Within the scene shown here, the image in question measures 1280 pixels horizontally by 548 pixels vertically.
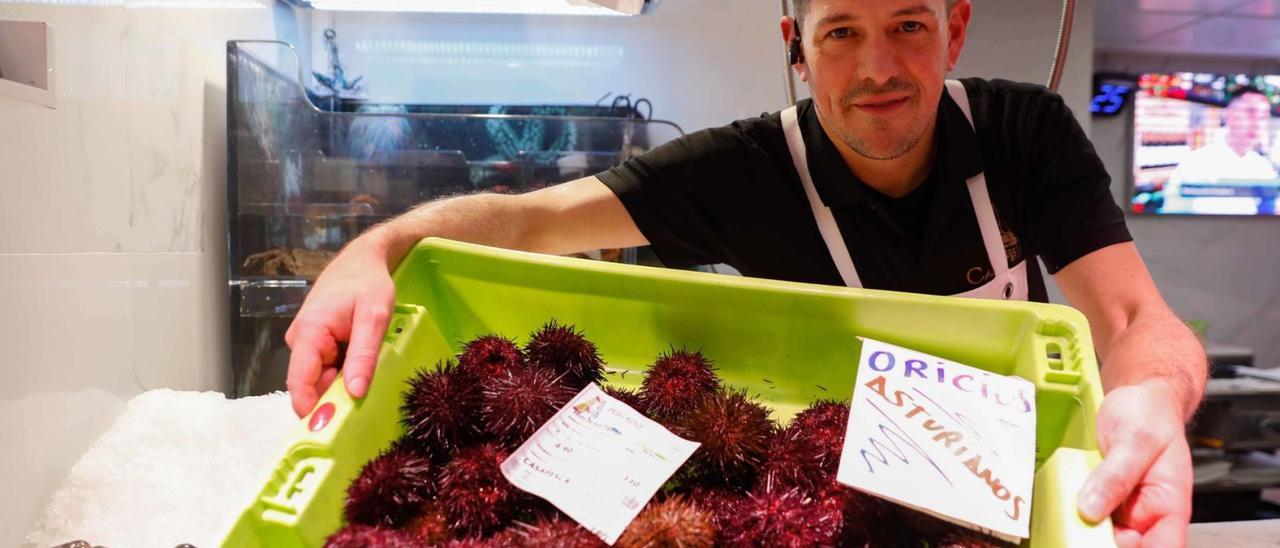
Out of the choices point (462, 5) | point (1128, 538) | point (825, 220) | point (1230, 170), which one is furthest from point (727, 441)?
point (1230, 170)

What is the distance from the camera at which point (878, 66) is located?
0.98m

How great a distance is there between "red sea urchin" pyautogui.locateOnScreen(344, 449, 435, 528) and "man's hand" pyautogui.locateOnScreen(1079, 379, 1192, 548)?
45cm

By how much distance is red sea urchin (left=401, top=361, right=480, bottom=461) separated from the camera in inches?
23.8

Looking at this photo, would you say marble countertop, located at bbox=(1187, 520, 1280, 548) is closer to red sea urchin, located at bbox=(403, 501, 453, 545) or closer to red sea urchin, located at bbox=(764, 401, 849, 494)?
red sea urchin, located at bbox=(764, 401, 849, 494)

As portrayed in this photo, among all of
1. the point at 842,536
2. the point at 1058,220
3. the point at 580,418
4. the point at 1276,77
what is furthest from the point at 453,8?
the point at 1276,77

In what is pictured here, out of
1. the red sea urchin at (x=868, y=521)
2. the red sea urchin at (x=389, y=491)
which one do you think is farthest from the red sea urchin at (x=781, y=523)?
the red sea urchin at (x=389, y=491)

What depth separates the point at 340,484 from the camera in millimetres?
546

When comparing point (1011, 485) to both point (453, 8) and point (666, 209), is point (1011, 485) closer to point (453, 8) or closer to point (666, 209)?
point (666, 209)

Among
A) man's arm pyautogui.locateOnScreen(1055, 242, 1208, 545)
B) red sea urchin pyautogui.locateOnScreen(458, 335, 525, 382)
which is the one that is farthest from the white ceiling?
red sea urchin pyautogui.locateOnScreen(458, 335, 525, 382)

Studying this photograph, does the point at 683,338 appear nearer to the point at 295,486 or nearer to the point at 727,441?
the point at 727,441

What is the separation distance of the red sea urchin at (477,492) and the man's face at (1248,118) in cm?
422

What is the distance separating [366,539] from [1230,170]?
4.34 metres

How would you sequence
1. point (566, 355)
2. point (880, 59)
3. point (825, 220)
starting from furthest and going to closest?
point (825, 220), point (880, 59), point (566, 355)

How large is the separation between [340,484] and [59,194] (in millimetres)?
868
